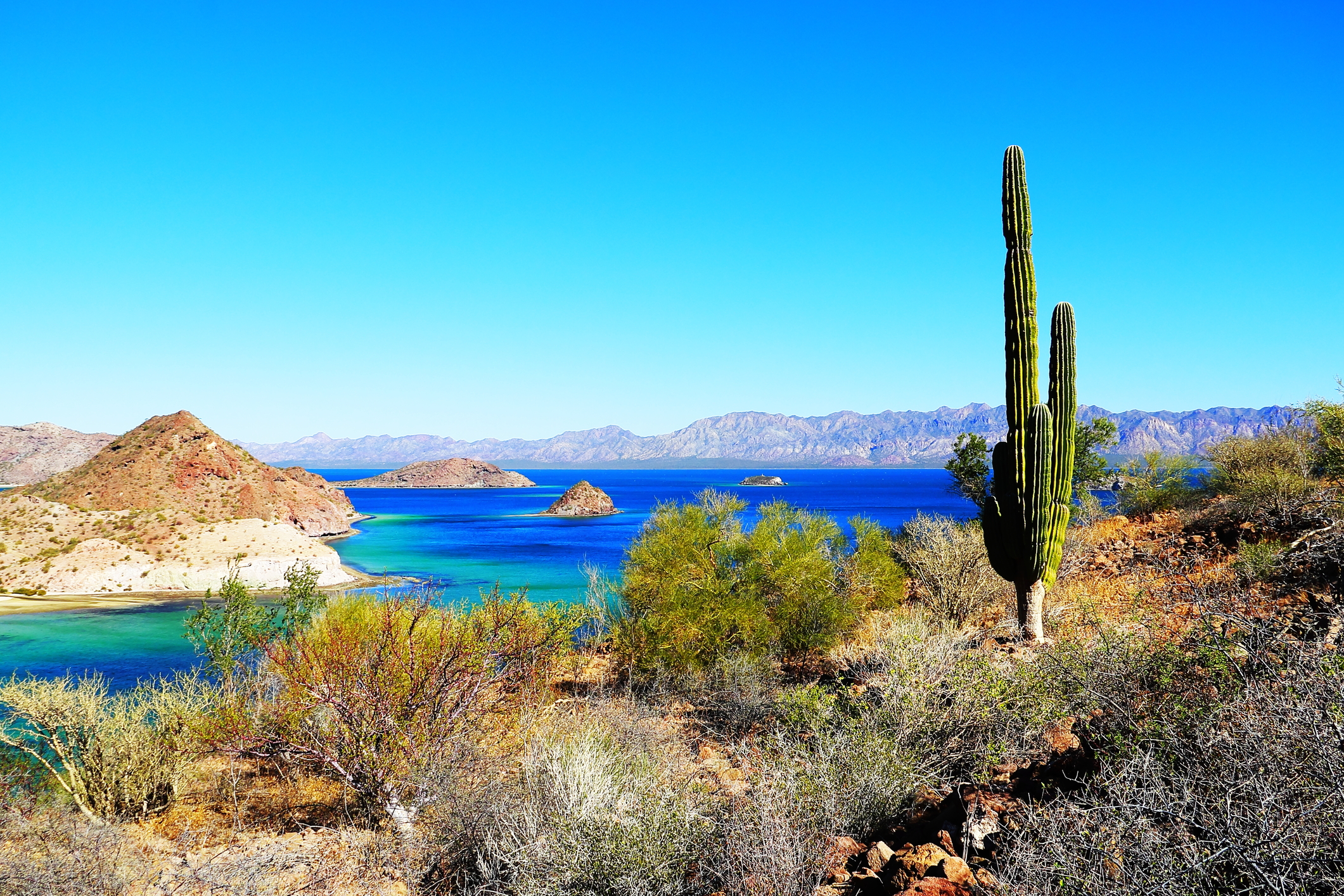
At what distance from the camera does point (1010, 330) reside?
1322 centimetres

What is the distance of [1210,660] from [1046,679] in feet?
7.73

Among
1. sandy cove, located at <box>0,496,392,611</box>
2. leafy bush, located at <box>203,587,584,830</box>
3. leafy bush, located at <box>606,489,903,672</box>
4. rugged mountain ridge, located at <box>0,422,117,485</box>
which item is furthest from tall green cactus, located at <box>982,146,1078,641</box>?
rugged mountain ridge, located at <box>0,422,117,485</box>

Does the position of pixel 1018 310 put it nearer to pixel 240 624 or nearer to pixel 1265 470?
pixel 1265 470

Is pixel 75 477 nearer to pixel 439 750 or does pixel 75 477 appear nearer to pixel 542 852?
pixel 439 750

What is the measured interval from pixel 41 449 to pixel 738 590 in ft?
601

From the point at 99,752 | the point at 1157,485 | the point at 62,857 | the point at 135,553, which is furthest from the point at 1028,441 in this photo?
the point at 135,553

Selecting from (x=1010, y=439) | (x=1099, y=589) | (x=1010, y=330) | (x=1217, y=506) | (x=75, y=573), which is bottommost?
(x=75, y=573)

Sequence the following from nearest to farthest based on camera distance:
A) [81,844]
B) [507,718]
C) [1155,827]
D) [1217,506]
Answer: [1155,827] → [81,844] → [507,718] → [1217,506]

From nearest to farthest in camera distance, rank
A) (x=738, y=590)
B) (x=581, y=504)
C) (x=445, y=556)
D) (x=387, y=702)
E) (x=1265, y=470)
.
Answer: (x=387, y=702), (x=738, y=590), (x=1265, y=470), (x=445, y=556), (x=581, y=504)

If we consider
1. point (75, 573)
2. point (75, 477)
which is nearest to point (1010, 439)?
point (75, 573)

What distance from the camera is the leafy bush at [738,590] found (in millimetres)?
16203

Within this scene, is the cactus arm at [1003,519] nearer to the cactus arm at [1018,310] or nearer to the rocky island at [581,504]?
the cactus arm at [1018,310]

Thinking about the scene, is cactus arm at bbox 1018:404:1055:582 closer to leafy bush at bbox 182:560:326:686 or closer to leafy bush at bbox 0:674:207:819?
leafy bush at bbox 0:674:207:819

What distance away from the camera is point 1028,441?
12562mm
